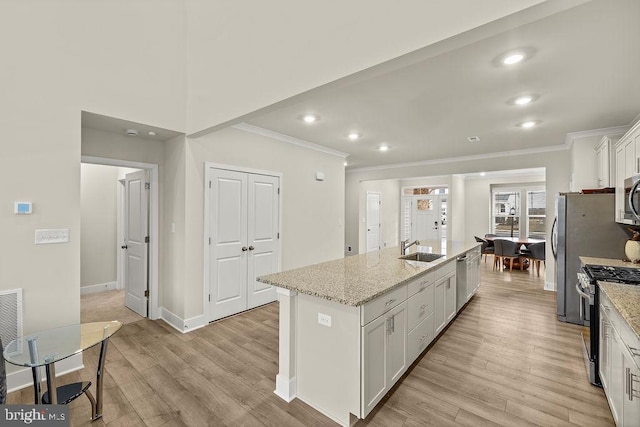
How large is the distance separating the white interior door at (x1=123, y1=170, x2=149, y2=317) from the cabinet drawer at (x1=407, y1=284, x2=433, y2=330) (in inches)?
134

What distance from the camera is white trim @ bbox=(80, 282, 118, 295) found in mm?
Answer: 4914

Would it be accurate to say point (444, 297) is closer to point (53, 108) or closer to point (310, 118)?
point (310, 118)

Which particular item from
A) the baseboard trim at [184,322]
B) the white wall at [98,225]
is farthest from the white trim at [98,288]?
the baseboard trim at [184,322]

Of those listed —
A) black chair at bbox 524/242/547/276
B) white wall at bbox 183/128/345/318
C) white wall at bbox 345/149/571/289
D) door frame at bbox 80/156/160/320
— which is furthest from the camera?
black chair at bbox 524/242/547/276

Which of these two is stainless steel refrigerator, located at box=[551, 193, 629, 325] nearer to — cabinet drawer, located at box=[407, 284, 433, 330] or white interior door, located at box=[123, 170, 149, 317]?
cabinet drawer, located at box=[407, 284, 433, 330]

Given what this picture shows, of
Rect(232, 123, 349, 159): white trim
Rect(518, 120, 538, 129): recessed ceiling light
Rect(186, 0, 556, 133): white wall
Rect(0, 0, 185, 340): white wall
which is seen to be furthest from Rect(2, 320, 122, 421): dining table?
Rect(518, 120, 538, 129): recessed ceiling light

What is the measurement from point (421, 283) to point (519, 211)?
8.15m

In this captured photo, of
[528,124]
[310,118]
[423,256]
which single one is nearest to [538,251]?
[528,124]

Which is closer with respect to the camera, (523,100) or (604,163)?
(523,100)

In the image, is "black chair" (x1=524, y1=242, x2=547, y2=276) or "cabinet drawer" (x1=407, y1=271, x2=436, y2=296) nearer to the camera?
"cabinet drawer" (x1=407, y1=271, x2=436, y2=296)

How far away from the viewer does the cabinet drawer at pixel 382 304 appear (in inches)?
73.2

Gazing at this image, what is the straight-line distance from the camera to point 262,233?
13.9ft

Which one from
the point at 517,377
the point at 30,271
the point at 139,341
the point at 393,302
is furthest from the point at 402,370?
the point at 30,271

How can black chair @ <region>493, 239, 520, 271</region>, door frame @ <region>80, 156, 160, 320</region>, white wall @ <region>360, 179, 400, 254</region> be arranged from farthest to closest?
white wall @ <region>360, 179, 400, 254</region> < black chair @ <region>493, 239, 520, 271</region> < door frame @ <region>80, 156, 160, 320</region>
